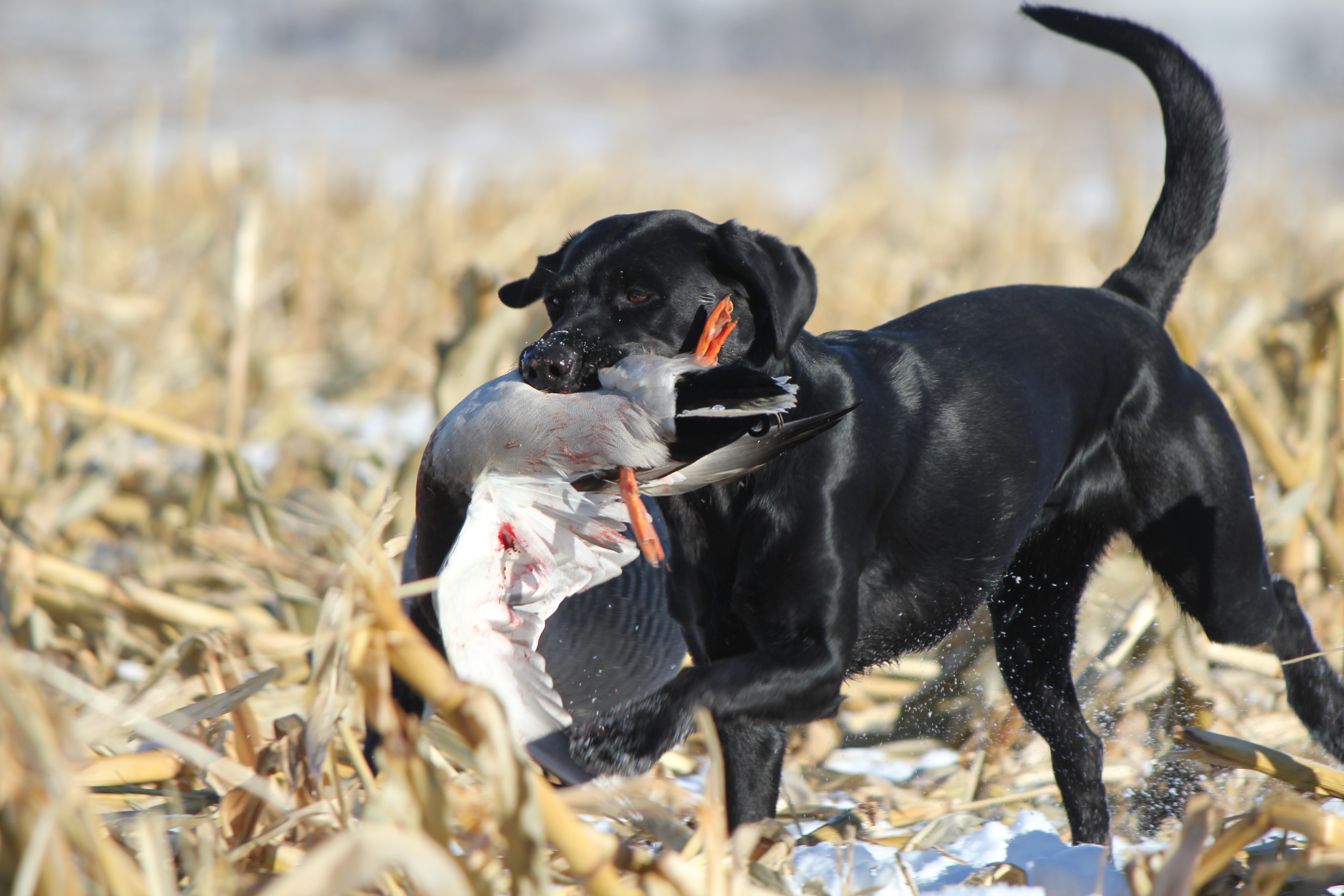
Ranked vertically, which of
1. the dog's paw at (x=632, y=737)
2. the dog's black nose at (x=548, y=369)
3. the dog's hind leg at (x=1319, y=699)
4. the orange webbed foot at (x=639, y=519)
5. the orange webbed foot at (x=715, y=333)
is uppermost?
the orange webbed foot at (x=715, y=333)

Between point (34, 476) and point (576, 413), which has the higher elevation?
point (576, 413)

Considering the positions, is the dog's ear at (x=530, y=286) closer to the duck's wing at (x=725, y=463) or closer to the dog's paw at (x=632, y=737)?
the duck's wing at (x=725, y=463)

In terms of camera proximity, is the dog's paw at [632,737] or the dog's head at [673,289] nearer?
the dog's paw at [632,737]

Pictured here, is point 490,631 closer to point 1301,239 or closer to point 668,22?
point 1301,239

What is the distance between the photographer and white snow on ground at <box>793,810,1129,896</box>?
1724 mm

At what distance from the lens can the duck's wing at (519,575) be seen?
161cm

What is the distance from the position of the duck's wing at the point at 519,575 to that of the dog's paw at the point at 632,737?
0.19 metres

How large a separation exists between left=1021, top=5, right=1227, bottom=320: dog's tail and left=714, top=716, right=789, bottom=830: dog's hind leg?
1465 mm

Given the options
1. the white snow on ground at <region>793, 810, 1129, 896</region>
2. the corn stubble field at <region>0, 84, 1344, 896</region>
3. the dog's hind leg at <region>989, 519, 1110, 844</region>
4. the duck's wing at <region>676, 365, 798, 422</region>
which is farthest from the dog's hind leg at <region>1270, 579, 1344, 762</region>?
the duck's wing at <region>676, 365, 798, 422</region>

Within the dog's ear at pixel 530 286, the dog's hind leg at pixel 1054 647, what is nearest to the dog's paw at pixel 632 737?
the dog's ear at pixel 530 286

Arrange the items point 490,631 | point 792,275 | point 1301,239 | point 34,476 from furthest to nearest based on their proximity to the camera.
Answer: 1. point 1301,239
2. point 34,476
3. point 792,275
4. point 490,631

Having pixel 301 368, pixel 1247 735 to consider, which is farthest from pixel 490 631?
pixel 301 368

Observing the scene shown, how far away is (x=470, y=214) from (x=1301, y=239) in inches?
239

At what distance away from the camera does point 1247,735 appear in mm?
2973
